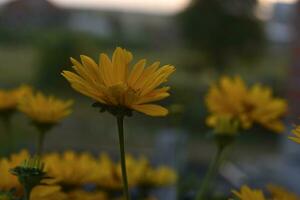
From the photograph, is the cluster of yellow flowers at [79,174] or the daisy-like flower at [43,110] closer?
the cluster of yellow flowers at [79,174]

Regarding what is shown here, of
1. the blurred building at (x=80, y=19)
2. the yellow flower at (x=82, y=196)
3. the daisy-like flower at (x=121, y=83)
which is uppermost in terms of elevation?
the blurred building at (x=80, y=19)

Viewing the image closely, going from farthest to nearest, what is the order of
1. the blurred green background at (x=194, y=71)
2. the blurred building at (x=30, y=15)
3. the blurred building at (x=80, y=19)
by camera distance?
the blurred building at (x=30, y=15) → the blurred building at (x=80, y=19) → the blurred green background at (x=194, y=71)

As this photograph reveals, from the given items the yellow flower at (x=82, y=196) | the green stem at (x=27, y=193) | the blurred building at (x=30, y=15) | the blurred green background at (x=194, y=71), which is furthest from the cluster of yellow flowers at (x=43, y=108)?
the blurred building at (x=30, y=15)

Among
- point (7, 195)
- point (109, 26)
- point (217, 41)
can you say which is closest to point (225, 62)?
point (217, 41)

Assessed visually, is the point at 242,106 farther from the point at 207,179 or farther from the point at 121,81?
the point at 121,81

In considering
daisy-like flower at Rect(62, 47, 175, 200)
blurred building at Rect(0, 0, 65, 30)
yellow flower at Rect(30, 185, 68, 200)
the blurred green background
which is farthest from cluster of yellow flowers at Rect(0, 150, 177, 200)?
blurred building at Rect(0, 0, 65, 30)

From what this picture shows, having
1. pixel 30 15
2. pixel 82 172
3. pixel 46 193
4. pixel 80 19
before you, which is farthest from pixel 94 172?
pixel 80 19

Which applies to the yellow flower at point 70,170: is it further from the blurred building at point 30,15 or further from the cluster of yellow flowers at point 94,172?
the blurred building at point 30,15
